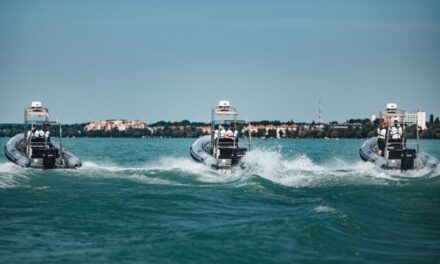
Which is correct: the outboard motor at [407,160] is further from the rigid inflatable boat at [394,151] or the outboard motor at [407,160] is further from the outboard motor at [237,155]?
the outboard motor at [237,155]

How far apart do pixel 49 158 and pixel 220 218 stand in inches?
443

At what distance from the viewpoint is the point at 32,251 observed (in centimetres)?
1076

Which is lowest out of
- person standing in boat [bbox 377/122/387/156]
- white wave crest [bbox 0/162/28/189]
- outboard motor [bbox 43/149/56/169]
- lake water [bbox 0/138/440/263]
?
lake water [bbox 0/138/440/263]

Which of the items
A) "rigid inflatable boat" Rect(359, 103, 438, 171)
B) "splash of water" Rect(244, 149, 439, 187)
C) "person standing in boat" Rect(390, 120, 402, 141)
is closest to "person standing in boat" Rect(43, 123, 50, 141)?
"splash of water" Rect(244, 149, 439, 187)

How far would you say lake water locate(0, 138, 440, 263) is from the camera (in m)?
10.7

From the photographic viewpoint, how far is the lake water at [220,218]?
10.7 meters

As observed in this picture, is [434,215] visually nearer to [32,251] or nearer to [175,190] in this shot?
[175,190]

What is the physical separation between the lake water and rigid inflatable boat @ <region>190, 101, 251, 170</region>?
1.17 metres

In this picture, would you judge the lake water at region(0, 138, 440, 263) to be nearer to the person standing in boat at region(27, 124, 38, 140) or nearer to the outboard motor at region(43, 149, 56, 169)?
the outboard motor at region(43, 149, 56, 169)

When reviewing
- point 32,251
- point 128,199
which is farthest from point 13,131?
point 32,251

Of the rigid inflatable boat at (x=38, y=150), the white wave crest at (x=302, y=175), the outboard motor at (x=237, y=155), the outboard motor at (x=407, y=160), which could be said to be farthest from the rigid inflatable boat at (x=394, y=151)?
the rigid inflatable boat at (x=38, y=150)

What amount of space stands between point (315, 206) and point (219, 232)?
3751 mm

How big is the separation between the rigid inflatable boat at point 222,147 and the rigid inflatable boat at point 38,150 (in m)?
4.52

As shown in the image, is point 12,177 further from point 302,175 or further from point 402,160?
point 402,160
